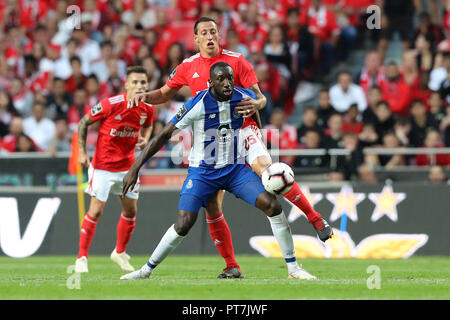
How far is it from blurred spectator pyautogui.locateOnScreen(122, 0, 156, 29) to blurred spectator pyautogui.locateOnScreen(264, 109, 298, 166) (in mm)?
4986

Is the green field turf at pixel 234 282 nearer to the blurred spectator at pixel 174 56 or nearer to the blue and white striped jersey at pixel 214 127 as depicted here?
the blue and white striped jersey at pixel 214 127

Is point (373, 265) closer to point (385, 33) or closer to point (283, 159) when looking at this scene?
point (283, 159)

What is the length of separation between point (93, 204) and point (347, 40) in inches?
342

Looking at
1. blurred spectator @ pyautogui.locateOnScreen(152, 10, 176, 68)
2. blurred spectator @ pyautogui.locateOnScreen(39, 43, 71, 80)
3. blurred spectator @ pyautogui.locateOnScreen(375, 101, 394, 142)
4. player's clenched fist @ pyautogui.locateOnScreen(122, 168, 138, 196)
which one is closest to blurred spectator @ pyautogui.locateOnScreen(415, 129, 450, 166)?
blurred spectator @ pyautogui.locateOnScreen(375, 101, 394, 142)

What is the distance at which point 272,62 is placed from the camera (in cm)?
1770

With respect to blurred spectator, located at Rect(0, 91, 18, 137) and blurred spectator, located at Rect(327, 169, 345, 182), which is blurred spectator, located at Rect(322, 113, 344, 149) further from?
blurred spectator, located at Rect(0, 91, 18, 137)

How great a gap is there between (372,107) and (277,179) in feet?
25.7

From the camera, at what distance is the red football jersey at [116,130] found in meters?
11.6

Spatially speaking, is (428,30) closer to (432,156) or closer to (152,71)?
(432,156)

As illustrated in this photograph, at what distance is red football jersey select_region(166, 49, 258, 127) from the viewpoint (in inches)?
382

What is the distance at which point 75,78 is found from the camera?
19.0 m

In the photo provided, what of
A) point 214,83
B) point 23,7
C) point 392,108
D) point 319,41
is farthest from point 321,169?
point 23,7

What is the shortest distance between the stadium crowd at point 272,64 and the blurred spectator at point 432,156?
2 cm

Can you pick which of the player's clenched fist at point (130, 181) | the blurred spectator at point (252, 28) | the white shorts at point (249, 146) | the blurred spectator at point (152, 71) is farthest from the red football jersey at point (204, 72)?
→ the blurred spectator at point (252, 28)
